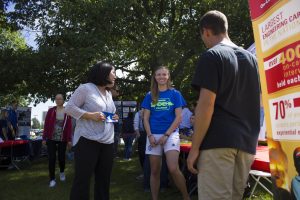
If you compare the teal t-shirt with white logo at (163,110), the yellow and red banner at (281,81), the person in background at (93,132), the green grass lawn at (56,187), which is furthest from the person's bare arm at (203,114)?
the green grass lawn at (56,187)

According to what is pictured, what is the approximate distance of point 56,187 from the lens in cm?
788

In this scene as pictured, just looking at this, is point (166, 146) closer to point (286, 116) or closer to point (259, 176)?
point (259, 176)

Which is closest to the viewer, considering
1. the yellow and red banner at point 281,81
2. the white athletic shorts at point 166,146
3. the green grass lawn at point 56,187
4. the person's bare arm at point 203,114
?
the yellow and red banner at point 281,81

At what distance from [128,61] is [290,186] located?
1697 centimetres

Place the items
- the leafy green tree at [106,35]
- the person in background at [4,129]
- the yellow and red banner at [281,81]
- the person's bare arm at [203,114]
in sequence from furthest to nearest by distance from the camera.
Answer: the leafy green tree at [106,35] → the person in background at [4,129] → the person's bare arm at [203,114] → the yellow and red banner at [281,81]

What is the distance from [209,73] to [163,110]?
2619 mm

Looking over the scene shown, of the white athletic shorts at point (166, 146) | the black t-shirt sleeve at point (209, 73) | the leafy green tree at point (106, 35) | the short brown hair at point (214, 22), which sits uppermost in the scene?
the leafy green tree at point (106, 35)

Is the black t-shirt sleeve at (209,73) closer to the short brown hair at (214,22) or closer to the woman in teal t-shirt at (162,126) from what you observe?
the short brown hair at (214,22)

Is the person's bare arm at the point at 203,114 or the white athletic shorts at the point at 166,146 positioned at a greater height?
the person's bare arm at the point at 203,114

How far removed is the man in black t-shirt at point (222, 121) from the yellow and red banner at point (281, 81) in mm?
137

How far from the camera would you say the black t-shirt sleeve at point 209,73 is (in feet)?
8.52

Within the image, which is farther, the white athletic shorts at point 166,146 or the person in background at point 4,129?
the person in background at point 4,129

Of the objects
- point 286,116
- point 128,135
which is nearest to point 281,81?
point 286,116

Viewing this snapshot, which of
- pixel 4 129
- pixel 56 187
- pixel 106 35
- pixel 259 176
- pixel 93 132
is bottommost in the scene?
pixel 56 187
